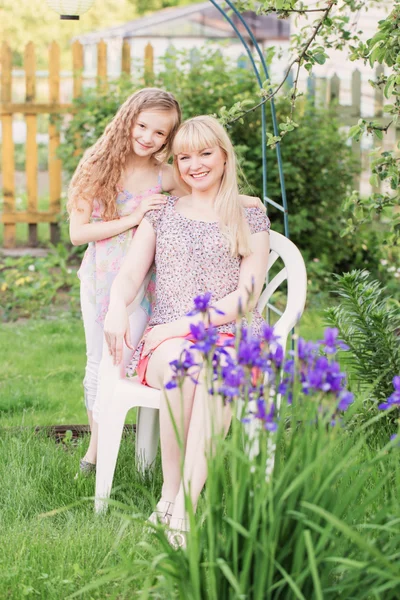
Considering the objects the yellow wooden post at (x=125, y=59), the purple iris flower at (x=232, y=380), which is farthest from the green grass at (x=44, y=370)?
the yellow wooden post at (x=125, y=59)

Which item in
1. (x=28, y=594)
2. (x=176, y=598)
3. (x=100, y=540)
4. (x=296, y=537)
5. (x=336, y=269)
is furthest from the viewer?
(x=336, y=269)

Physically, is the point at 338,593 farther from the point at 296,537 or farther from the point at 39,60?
the point at 39,60

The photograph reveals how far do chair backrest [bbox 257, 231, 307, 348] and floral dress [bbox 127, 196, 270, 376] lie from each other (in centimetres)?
9

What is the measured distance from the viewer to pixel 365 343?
3152mm

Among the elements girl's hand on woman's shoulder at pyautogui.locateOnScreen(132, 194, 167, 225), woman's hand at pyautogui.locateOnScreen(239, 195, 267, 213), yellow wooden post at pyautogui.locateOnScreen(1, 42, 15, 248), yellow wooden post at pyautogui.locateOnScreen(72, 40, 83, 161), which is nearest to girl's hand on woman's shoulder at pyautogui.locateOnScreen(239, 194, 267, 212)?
woman's hand at pyautogui.locateOnScreen(239, 195, 267, 213)

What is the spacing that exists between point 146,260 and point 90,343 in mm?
404

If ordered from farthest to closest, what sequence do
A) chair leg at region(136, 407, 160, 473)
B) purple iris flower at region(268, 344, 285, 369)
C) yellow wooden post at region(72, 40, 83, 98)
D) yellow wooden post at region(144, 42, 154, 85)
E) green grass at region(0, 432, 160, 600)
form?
yellow wooden post at region(72, 40, 83, 98)
yellow wooden post at region(144, 42, 154, 85)
chair leg at region(136, 407, 160, 473)
green grass at region(0, 432, 160, 600)
purple iris flower at region(268, 344, 285, 369)

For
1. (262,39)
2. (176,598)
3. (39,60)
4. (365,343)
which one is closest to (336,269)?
(365,343)

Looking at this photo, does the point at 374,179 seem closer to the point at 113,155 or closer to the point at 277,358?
the point at 113,155

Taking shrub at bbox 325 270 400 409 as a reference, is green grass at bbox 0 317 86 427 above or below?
below

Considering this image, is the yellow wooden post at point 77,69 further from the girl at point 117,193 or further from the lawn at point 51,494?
the girl at point 117,193

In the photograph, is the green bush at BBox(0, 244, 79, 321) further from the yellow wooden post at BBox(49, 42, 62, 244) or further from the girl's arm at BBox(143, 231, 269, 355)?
the girl's arm at BBox(143, 231, 269, 355)

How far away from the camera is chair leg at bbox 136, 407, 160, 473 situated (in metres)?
3.08

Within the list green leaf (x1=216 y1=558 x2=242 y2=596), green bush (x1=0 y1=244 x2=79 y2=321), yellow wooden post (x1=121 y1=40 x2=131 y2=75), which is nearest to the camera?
green leaf (x1=216 y1=558 x2=242 y2=596)
